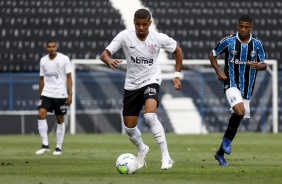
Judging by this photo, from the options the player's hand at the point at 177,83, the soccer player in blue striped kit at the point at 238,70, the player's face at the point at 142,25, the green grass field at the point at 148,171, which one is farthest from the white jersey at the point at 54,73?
the player's hand at the point at 177,83

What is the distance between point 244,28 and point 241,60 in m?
0.44

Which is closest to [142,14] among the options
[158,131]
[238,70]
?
[158,131]

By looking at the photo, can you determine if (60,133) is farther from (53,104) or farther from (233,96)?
(233,96)

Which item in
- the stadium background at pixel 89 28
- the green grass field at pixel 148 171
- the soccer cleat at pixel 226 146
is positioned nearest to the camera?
the green grass field at pixel 148 171

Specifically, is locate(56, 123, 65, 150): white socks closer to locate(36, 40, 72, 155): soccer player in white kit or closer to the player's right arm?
locate(36, 40, 72, 155): soccer player in white kit

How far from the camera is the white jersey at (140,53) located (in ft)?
34.3

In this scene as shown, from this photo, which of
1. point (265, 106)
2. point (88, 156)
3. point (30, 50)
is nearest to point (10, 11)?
point (30, 50)

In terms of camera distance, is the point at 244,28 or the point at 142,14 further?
the point at 244,28

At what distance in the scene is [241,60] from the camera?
11477 millimetres

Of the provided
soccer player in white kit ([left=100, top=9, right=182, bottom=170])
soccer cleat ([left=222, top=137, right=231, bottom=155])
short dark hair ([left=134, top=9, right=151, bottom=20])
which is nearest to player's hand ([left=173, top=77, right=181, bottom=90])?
soccer player in white kit ([left=100, top=9, right=182, bottom=170])

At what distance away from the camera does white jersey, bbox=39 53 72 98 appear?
1614 centimetres

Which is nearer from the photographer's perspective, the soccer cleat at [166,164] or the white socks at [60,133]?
the soccer cleat at [166,164]

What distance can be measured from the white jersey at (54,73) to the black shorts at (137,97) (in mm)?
5677

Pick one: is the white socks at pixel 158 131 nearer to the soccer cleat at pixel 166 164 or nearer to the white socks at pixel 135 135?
the soccer cleat at pixel 166 164
